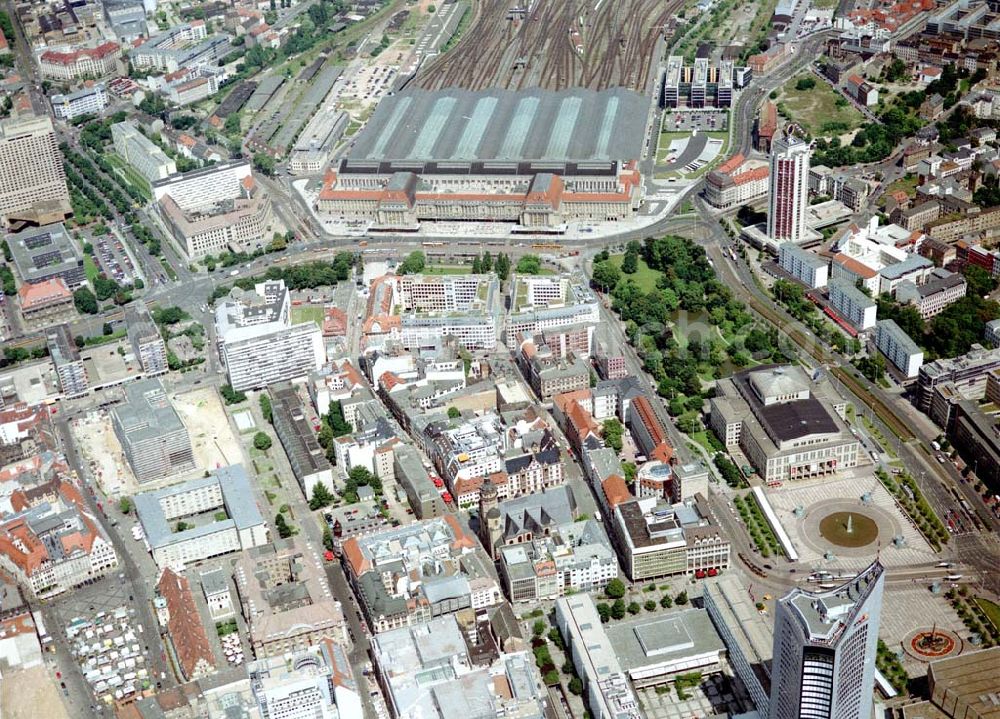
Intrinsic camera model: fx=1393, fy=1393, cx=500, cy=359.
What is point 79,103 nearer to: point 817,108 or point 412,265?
point 412,265

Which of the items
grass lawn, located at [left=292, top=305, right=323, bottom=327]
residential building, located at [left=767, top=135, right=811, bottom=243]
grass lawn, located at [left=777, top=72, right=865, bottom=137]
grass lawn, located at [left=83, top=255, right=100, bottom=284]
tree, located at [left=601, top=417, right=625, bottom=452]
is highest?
residential building, located at [left=767, top=135, right=811, bottom=243]

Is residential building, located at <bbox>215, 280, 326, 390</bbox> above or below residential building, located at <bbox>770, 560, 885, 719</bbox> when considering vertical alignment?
below

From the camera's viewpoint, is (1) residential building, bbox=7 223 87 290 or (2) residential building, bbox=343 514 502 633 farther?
(1) residential building, bbox=7 223 87 290

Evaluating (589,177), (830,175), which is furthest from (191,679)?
(830,175)

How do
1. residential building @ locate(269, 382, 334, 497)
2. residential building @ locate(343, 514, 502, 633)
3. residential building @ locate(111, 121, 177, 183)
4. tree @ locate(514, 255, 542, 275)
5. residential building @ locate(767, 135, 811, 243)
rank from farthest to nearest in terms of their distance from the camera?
residential building @ locate(111, 121, 177, 183), tree @ locate(514, 255, 542, 275), residential building @ locate(767, 135, 811, 243), residential building @ locate(269, 382, 334, 497), residential building @ locate(343, 514, 502, 633)

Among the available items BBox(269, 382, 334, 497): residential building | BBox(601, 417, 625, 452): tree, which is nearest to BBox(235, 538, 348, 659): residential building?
BBox(269, 382, 334, 497): residential building

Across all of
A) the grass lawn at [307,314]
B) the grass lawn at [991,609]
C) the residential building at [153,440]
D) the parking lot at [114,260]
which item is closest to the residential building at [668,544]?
the grass lawn at [991,609]

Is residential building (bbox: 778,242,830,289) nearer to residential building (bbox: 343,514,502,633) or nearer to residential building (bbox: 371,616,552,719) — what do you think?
residential building (bbox: 343,514,502,633)
